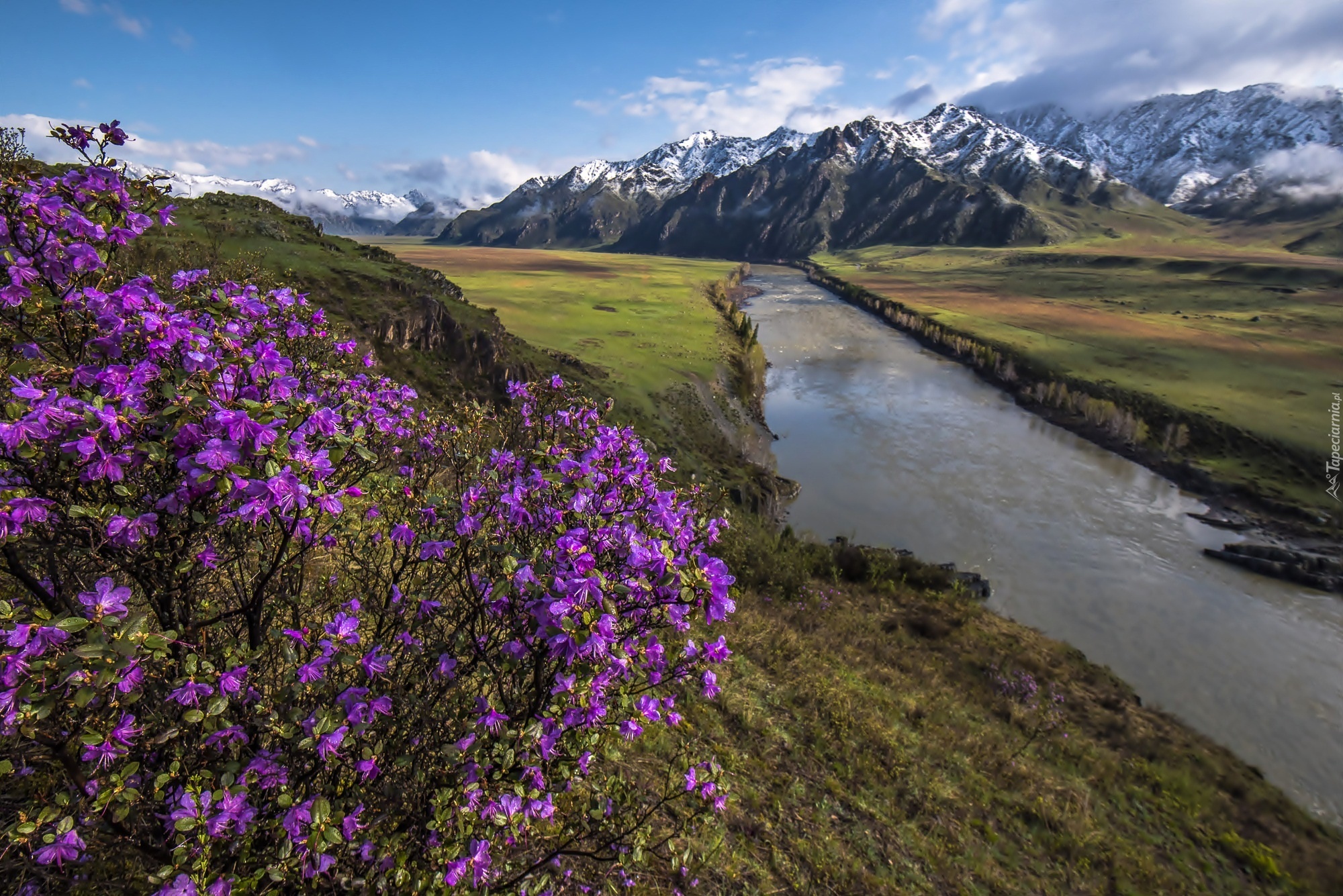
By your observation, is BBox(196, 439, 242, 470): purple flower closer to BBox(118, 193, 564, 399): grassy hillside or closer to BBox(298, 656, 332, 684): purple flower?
BBox(298, 656, 332, 684): purple flower

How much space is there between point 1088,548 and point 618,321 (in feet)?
131

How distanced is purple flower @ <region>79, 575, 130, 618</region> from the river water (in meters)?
23.7

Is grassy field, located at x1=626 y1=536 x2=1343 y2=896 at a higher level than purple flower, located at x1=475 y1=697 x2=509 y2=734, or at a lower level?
lower

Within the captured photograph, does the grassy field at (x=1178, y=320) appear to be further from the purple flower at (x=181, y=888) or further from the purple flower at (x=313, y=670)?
the purple flower at (x=181, y=888)

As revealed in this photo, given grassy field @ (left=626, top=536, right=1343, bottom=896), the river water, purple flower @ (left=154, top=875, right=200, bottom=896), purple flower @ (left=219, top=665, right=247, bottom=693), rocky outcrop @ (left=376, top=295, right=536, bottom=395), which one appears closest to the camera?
purple flower @ (left=154, top=875, right=200, bottom=896)

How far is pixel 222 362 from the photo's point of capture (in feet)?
8.83

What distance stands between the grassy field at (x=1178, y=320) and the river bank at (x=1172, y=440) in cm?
170

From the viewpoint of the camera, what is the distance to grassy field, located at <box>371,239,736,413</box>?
3706 cm

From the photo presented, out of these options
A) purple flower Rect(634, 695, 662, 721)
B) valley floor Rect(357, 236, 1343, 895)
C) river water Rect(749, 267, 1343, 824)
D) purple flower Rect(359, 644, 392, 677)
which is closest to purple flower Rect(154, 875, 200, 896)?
purple flower Rect(359, 644, 392, 677)

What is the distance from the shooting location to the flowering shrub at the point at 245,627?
2.30 m

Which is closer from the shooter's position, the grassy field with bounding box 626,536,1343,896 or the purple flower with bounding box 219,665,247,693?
the purple flower with bounding box 219,665,247,693

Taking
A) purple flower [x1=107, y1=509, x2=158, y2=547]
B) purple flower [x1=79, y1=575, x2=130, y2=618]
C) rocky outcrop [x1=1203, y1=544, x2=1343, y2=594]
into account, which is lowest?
rocky outcrop [x1=1203, y1=544, x2=1343, y2=594]

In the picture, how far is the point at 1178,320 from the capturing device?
2965 inches

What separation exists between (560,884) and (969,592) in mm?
20790
